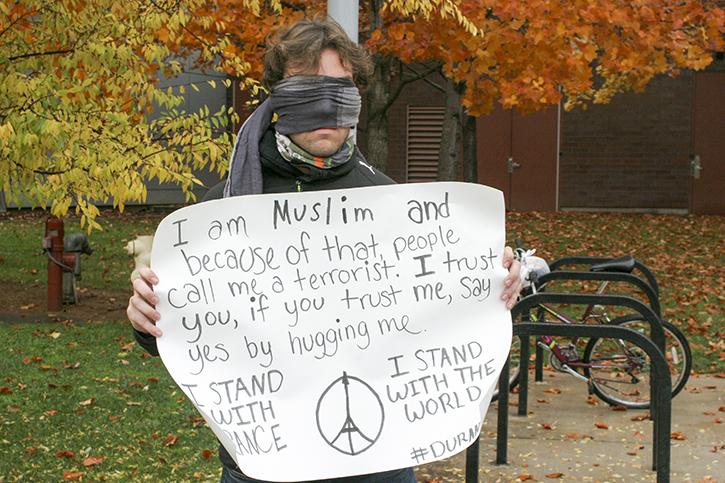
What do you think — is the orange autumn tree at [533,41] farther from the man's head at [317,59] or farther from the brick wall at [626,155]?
the brick wall at [626,155]

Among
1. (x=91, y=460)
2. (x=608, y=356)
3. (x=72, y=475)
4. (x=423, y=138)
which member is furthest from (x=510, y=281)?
(x=423, y=138)

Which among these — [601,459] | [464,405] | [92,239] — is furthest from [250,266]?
[92,239]

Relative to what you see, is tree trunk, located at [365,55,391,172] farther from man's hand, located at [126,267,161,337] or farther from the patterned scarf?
man's hand, located at [126,267,161,337]

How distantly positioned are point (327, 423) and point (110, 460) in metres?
3.54

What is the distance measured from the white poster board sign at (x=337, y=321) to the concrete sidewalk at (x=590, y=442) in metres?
3.11

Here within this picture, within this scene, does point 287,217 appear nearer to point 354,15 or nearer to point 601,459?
point 354,15

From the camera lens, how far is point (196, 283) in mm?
3018

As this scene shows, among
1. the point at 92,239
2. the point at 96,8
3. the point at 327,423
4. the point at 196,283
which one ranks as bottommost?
the point at 92,239

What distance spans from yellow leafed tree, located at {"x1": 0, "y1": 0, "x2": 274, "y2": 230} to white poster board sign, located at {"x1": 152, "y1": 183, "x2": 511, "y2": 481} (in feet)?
11.1

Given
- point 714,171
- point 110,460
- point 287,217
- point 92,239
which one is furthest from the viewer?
point 714,171

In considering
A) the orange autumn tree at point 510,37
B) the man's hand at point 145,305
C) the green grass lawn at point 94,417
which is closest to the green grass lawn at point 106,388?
the green grass lawn at point 94,417

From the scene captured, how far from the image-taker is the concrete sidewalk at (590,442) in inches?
248

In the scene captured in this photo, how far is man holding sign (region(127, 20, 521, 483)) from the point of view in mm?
2900

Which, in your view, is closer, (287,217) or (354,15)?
(287,217)
